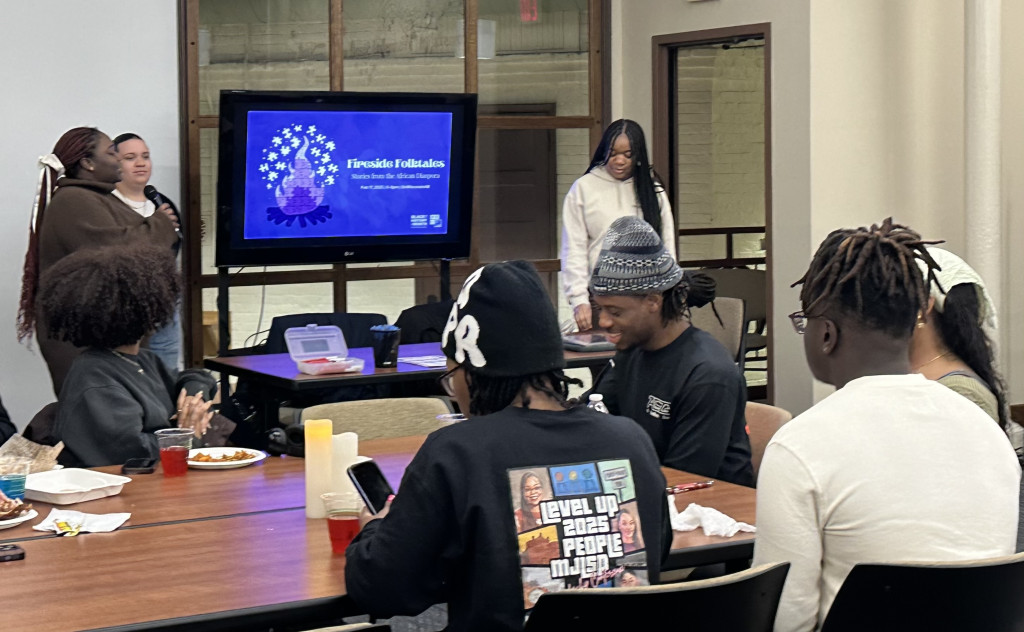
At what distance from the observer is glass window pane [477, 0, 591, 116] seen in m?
7.37

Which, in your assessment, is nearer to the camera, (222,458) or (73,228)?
(222,458)

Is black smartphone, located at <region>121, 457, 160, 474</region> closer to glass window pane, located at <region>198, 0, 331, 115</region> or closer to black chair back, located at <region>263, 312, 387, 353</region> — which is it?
black chair back, located at <region>263, 312, 387, 353</region>

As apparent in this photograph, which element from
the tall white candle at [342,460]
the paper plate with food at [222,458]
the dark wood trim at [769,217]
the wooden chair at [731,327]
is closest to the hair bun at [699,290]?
the tall white candle at [342,460]

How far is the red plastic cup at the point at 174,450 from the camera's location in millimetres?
3113

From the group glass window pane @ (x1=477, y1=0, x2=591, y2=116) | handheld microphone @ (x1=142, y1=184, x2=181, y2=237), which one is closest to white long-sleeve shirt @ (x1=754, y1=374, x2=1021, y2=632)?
handheld microphone @ (x1=142, y1=184, x2=181, y2=237)

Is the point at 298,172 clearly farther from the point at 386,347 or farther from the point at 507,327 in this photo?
the point at 507,327

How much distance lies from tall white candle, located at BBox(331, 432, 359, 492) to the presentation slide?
11.4 feet

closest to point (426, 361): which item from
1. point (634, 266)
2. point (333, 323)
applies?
point (333, 323)

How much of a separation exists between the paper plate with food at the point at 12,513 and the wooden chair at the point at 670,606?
1269mm

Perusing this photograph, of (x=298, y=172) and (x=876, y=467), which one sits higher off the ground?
(x=298, y=172)

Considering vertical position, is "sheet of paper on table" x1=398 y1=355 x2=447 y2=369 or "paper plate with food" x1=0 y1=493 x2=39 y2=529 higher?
"sheet of paper on table" x1=398 y1=355 x2=447 y2=369

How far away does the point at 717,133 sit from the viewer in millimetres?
10070

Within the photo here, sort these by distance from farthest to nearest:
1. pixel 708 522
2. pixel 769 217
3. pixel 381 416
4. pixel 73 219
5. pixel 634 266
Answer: pixel 769 217, pixel 73 219, pixel 381 416, pixel 634 266, pixel 708 522

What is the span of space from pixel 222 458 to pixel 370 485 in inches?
39.0
